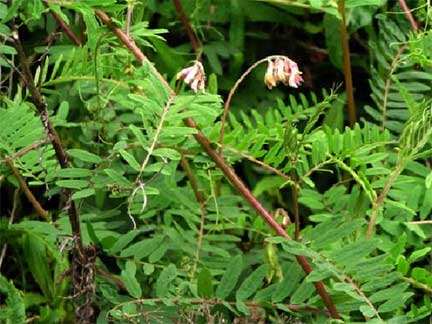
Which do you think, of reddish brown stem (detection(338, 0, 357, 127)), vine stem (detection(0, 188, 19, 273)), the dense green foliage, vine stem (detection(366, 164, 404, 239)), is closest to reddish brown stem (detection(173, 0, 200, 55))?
the dense green foliage

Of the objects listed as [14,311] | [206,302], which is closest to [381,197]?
[206,302]

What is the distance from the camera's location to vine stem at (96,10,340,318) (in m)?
1.11

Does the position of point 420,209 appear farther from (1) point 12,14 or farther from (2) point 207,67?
(1) point 12,14

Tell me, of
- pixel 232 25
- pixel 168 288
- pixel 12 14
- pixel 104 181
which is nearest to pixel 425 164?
pixel 232 25

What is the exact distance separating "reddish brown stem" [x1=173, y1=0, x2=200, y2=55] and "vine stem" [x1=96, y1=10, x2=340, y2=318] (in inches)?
13.8

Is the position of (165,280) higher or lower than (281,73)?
lower

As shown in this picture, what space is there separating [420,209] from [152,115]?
1.67 feet

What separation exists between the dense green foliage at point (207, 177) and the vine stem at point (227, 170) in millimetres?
11

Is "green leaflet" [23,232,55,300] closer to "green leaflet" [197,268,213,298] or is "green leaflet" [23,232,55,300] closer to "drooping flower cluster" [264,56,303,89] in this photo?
"green leaflet" [197,268,213,298]

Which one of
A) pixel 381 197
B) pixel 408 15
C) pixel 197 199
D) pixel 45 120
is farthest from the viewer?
pixel 408 15

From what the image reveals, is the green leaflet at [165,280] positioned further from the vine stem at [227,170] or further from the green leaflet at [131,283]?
the vine stem at [227,170]

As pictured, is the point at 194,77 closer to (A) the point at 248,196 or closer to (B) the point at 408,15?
(A) the point at 248,196

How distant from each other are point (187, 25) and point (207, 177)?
1.37 feet

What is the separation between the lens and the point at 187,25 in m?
1.58
